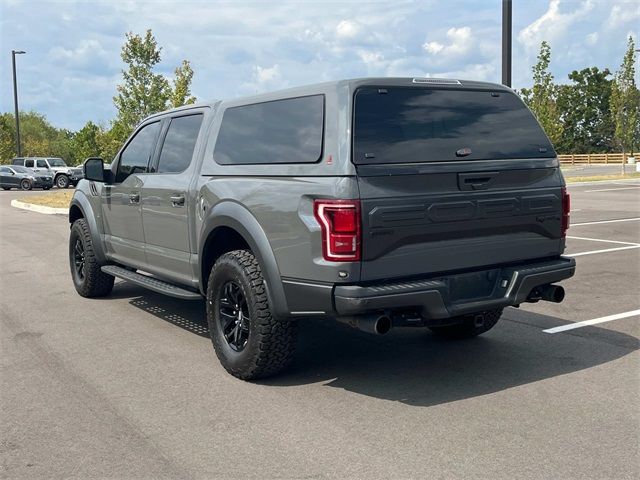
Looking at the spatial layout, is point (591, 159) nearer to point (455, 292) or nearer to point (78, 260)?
point (78, 260)

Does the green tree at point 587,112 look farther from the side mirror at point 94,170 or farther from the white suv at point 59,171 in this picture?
the side mirror at point 94,170

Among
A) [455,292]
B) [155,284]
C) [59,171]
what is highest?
[59,171]

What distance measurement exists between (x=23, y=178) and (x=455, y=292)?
37358 mm

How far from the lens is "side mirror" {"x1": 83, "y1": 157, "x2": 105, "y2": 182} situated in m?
7.05

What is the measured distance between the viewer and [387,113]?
451 cm

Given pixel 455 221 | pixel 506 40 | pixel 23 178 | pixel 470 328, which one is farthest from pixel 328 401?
pixel 23 178

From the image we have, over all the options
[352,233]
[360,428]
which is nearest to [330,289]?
[352,233]

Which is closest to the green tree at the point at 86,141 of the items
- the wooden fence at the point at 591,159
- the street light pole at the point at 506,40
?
the wooden fence at the point at 591,159

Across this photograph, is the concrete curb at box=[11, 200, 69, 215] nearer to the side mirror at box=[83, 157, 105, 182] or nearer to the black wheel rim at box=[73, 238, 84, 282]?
the black wheel rim at box=[73, 238, 84, 282]

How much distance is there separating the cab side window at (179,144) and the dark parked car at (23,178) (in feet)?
110

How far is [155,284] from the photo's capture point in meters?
6.23

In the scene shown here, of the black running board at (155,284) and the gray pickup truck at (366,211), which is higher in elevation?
the gray pickup truck at (366,211)

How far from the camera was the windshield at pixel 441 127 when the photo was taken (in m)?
4.39

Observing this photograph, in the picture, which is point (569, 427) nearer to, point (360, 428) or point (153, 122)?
point (360, 428)
